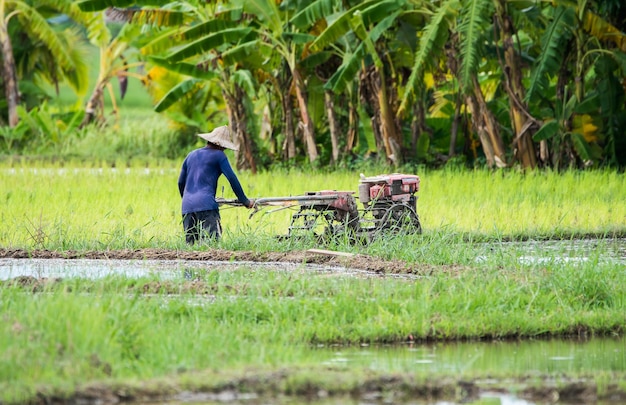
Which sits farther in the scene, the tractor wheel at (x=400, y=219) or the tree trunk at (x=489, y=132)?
the tree trunk at (x=489, y=132)

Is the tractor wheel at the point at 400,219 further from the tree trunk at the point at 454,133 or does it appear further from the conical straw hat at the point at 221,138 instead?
the tree trunk at the point at 454,133

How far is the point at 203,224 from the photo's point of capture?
9.44 meters

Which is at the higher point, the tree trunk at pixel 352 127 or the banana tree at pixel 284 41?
the banana tree at pixel 284 41

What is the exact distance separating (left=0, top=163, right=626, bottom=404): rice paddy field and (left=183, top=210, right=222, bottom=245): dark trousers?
113 millimetres

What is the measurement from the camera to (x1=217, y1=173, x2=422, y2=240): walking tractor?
9.41 metres

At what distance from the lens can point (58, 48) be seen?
25875 millimetres

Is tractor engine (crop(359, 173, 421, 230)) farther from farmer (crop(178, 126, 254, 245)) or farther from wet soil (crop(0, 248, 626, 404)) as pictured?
wet soil (crop(0, 248, 626, 404))

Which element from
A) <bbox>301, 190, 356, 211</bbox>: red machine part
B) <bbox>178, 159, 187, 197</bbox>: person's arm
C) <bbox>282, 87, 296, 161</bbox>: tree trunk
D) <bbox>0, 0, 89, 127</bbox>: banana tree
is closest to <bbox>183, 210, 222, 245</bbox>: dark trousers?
<bbox>178, 159, 187, 197</bbox>: person's arm

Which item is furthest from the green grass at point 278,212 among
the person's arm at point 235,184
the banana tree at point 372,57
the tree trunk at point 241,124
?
the tree trunk at point 241,124

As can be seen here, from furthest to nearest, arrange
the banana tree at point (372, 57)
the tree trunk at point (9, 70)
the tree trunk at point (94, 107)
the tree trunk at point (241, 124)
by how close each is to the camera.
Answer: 1. the tree trunk at point (94, 107)
2. the tree trunk at point (9, 70)
3. the tree trunk at point (241, 124)
4. the banana tree at point (372, 57)

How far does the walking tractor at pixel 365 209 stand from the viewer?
9406 mm

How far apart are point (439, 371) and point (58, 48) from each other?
2160 cm

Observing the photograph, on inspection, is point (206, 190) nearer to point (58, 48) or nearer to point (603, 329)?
point (603, 329)

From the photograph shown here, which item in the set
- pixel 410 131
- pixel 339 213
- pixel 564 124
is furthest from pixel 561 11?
pixel 339 213
